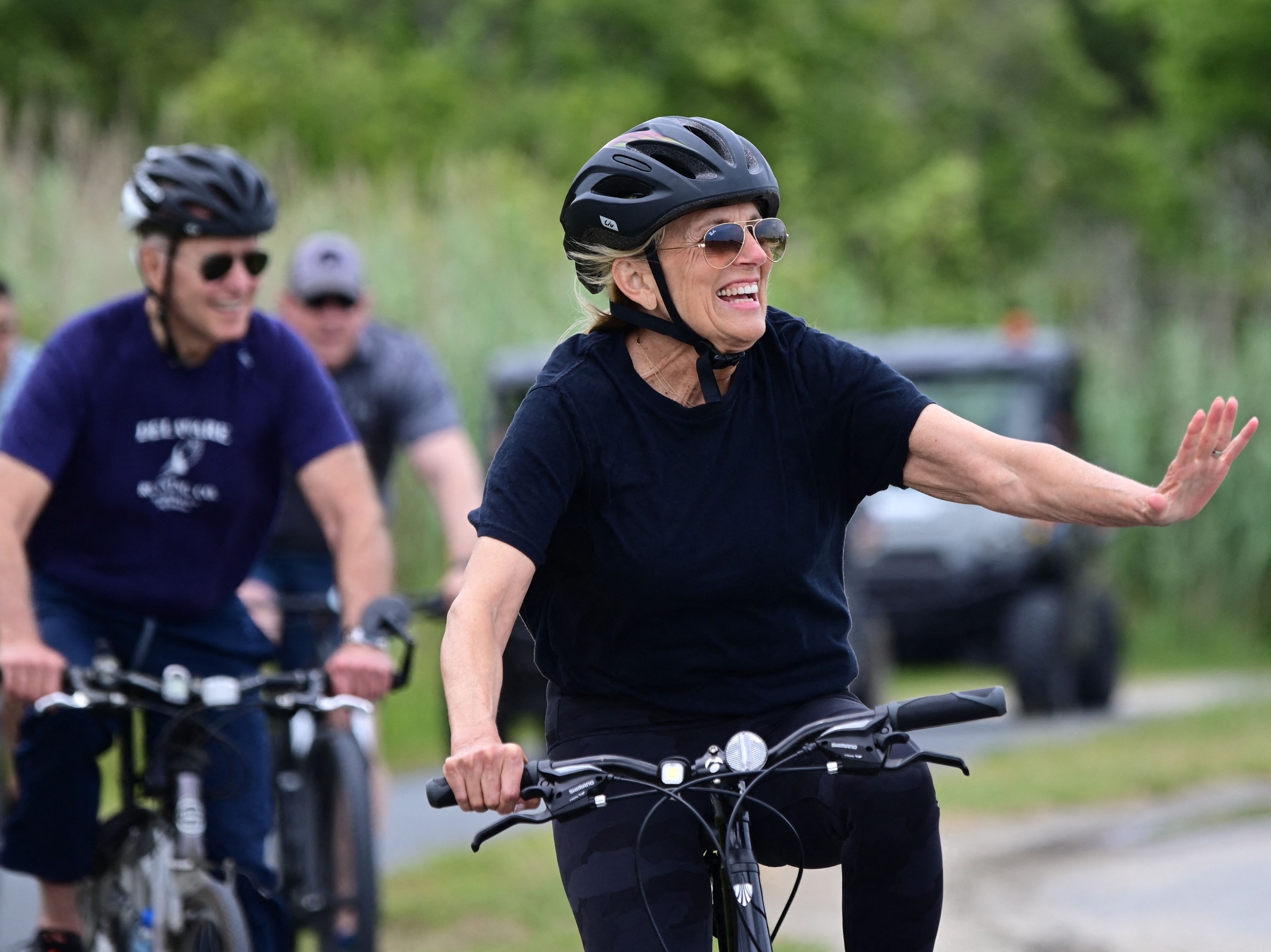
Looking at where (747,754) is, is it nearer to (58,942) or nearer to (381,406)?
(58,942)

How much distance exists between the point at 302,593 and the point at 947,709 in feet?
14.0

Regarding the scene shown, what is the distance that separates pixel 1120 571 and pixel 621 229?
16320 millimetres

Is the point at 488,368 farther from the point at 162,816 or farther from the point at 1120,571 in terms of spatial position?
the point at 162,816

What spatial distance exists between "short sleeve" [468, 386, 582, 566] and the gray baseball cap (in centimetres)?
365

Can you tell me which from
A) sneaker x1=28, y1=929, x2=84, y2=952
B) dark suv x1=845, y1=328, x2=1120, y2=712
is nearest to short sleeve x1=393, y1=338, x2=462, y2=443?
sneaker x1=28, y1=929, x2=84, y2=952

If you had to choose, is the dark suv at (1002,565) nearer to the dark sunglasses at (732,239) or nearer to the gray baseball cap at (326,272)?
the gray baseball cap at (326,272)

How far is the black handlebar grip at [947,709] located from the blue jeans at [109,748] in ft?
6.91

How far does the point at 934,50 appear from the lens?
152 ft

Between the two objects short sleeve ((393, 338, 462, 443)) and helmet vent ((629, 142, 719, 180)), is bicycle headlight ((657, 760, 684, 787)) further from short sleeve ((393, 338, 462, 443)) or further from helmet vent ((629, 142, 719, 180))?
short sleeve ((393, 338, 462, 443))

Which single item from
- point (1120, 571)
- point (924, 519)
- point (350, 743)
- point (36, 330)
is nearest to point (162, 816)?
point (350, 743)

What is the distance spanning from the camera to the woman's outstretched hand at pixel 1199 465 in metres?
3.49

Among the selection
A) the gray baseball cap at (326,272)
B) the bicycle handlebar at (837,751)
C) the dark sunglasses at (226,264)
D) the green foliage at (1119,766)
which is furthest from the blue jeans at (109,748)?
the green foliage at (1119,766)

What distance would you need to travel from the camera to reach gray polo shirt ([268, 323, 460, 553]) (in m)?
7.31

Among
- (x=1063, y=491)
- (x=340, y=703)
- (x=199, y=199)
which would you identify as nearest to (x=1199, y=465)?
(x=1063, y=491)
